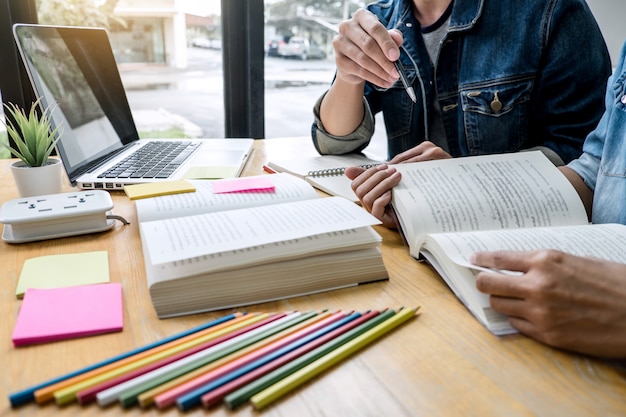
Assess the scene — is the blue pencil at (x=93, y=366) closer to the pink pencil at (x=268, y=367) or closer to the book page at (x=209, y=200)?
the pink pencil at (x=268, y=367)

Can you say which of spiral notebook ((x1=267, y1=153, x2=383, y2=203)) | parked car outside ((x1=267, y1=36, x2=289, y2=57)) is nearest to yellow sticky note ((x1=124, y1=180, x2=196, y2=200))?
spiral notebook ((x1=267, y1=153, x2=383, y2=203))

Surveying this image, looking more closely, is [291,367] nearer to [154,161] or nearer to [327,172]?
[327,172]

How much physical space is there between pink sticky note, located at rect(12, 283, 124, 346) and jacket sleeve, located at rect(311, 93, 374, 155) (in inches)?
26.8

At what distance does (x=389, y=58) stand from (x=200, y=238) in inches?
19.4

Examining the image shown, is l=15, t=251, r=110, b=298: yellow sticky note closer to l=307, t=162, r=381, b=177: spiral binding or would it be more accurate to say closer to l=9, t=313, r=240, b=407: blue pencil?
l=9, t=313, r=240, b=407: blue pencil

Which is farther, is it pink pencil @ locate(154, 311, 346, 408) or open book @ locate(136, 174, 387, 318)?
open book @ locate(136, 174, 387, 318)

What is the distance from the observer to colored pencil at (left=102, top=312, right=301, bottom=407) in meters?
0.38

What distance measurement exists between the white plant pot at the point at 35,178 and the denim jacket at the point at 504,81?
56 cm

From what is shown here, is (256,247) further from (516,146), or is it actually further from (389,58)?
(516,146)

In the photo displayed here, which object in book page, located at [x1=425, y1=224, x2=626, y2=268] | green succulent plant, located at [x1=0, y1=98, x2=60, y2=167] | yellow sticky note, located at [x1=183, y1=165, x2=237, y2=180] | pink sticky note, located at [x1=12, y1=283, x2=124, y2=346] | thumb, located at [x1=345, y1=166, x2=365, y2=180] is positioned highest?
green succulent plant, located at [x1=0, y1=98, x2=60, y2=167]

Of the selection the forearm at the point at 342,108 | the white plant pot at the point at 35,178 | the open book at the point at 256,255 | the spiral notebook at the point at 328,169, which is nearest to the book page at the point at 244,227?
the open book at the point at 256,255

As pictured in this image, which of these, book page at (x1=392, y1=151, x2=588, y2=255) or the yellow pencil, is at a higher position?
book page at (x1=392, y1=151, x2=588, y2=255)

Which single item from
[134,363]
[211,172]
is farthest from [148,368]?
[211,172]

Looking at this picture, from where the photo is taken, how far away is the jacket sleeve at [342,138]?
3.76 ft
